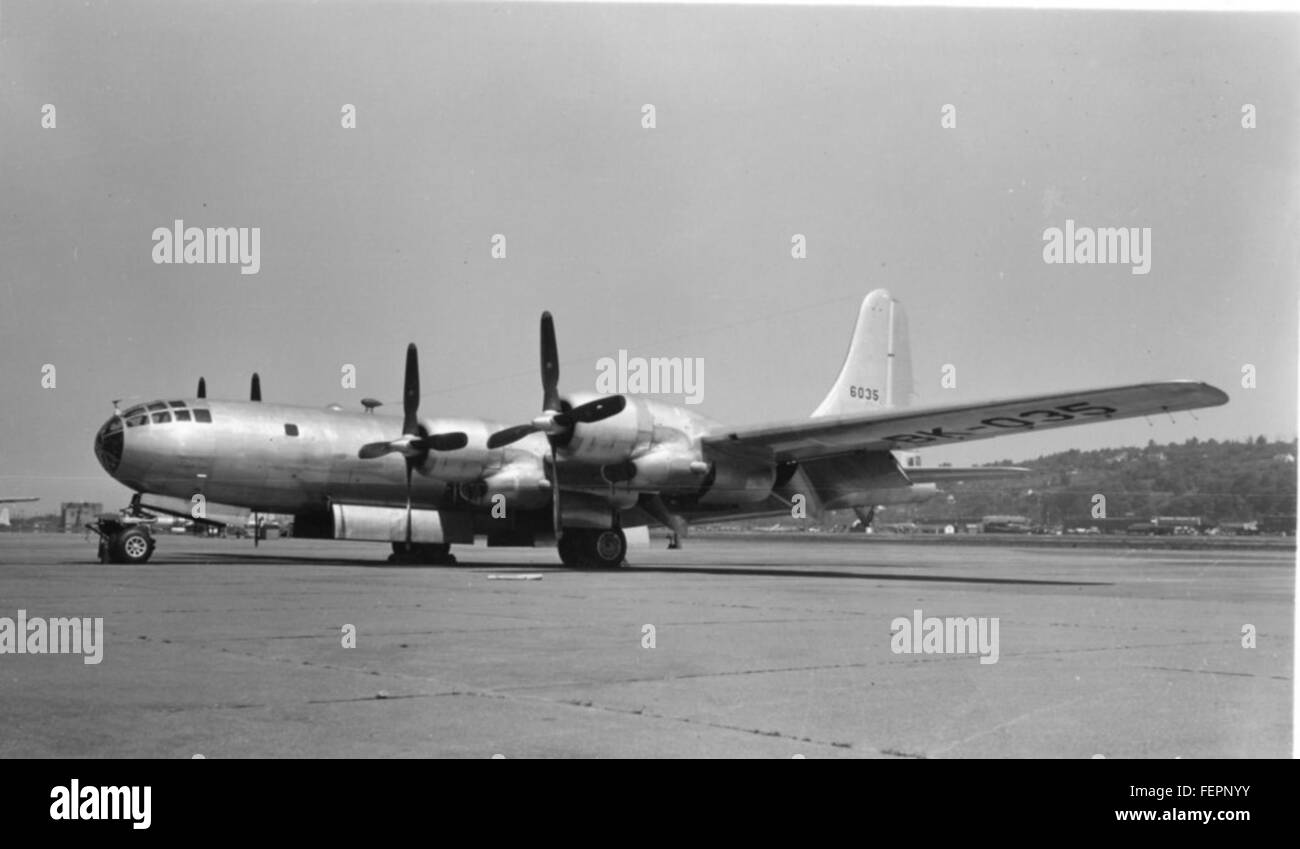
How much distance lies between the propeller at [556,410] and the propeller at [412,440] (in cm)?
290

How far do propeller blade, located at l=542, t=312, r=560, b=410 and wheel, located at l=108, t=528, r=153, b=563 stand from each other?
825cm

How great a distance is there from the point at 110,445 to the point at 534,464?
8.59m

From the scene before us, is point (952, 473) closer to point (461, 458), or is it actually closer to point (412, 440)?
point (461, 458)

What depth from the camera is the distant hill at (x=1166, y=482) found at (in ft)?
74.4

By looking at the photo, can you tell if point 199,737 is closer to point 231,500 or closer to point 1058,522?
point 231,500

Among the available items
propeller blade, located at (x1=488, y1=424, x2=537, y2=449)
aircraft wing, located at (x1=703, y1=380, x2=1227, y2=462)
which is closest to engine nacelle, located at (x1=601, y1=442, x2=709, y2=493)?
aircraft wing, located at (x1=703, y1=380, x2=1227, y2=462)

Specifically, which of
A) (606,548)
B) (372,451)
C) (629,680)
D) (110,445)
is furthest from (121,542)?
(629,680)

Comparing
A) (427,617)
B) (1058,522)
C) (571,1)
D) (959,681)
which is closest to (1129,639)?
(959,681)

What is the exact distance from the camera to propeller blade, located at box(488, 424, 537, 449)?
2294 cm

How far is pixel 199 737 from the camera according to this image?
534 cm

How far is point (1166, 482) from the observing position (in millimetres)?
29984

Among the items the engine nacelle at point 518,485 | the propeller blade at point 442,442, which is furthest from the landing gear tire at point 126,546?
the engine nacelle at point 518,485
